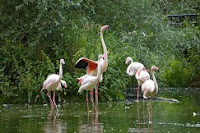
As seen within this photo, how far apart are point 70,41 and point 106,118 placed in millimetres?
5052

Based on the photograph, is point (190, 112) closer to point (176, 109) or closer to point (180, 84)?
point (176, 109)

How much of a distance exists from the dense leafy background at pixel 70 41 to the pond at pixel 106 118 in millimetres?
843

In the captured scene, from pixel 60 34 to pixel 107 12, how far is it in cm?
244

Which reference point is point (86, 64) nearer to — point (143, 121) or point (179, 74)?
point (143, 121)

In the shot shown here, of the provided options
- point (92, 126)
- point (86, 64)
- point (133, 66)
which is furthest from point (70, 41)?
point (92, 126)

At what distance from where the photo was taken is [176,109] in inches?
545

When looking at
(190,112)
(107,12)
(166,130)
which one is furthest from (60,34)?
(166,130)

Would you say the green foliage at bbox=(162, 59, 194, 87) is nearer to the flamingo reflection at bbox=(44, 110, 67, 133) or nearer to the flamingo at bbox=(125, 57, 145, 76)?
the flamingo at bbox=(125, 57, 145, 76)

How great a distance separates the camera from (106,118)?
12.1 meters

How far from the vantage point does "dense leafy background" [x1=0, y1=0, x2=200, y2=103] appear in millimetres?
16172

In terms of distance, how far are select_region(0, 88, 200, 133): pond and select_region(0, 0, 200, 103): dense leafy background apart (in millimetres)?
843

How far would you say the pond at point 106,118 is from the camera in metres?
10.3

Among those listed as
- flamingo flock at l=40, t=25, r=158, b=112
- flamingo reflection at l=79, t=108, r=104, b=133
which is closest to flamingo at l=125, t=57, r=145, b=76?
flamingo flock at l=40, t=25, r=158, b=112

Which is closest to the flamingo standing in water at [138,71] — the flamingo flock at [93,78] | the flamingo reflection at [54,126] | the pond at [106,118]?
the flamingo flock at [93,78]
